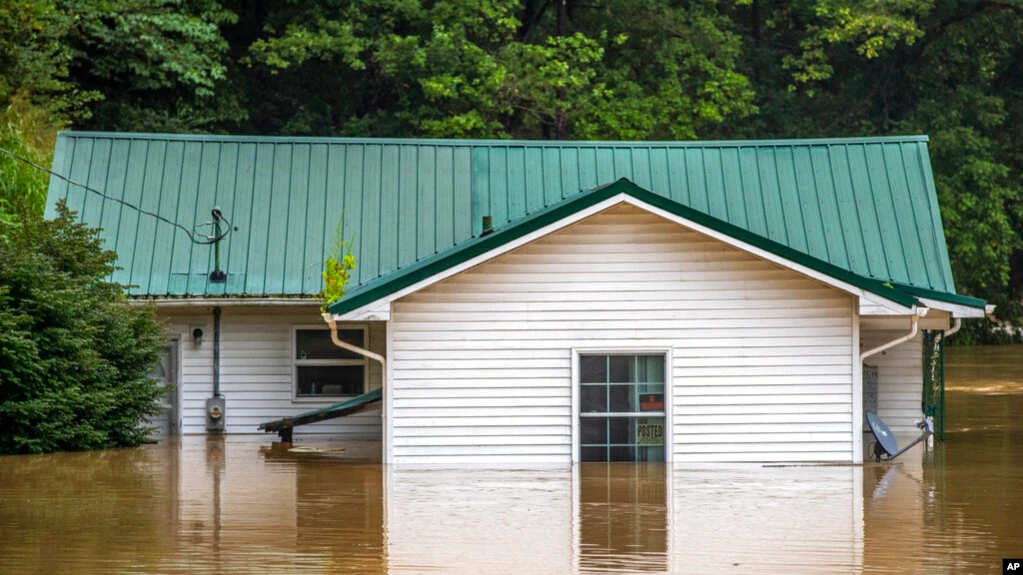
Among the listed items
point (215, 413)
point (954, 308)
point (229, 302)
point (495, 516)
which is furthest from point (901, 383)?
point (495, 516)

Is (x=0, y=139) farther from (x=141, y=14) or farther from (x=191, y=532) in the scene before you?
(x=191, y=532)

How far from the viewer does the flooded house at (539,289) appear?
18766mm

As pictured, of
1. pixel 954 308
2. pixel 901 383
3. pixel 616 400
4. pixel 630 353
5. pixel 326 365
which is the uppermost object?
pixel 954 308

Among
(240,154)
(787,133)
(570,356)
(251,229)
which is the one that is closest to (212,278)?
(251,229)

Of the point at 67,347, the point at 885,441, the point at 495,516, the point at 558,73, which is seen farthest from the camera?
the point at 558,73

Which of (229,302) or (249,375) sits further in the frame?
(249,375)

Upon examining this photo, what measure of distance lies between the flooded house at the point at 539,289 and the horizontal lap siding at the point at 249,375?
0.04 meters

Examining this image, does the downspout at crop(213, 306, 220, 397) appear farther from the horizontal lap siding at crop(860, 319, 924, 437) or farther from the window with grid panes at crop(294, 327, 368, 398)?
the horizontal lap siding at crop(860, 319, 924, 437)

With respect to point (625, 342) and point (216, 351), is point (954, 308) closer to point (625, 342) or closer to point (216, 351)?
point (625, 342)

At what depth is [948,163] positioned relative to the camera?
43.6 meters

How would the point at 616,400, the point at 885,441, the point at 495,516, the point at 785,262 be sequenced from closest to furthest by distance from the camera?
the point at 495,516 < the point at 785,262 < the point at 616,400 < the point at 885,441

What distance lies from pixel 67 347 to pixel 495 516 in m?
8.61

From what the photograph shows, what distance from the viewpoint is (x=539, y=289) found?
1888 centimetres

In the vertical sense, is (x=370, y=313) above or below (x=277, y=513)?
above
